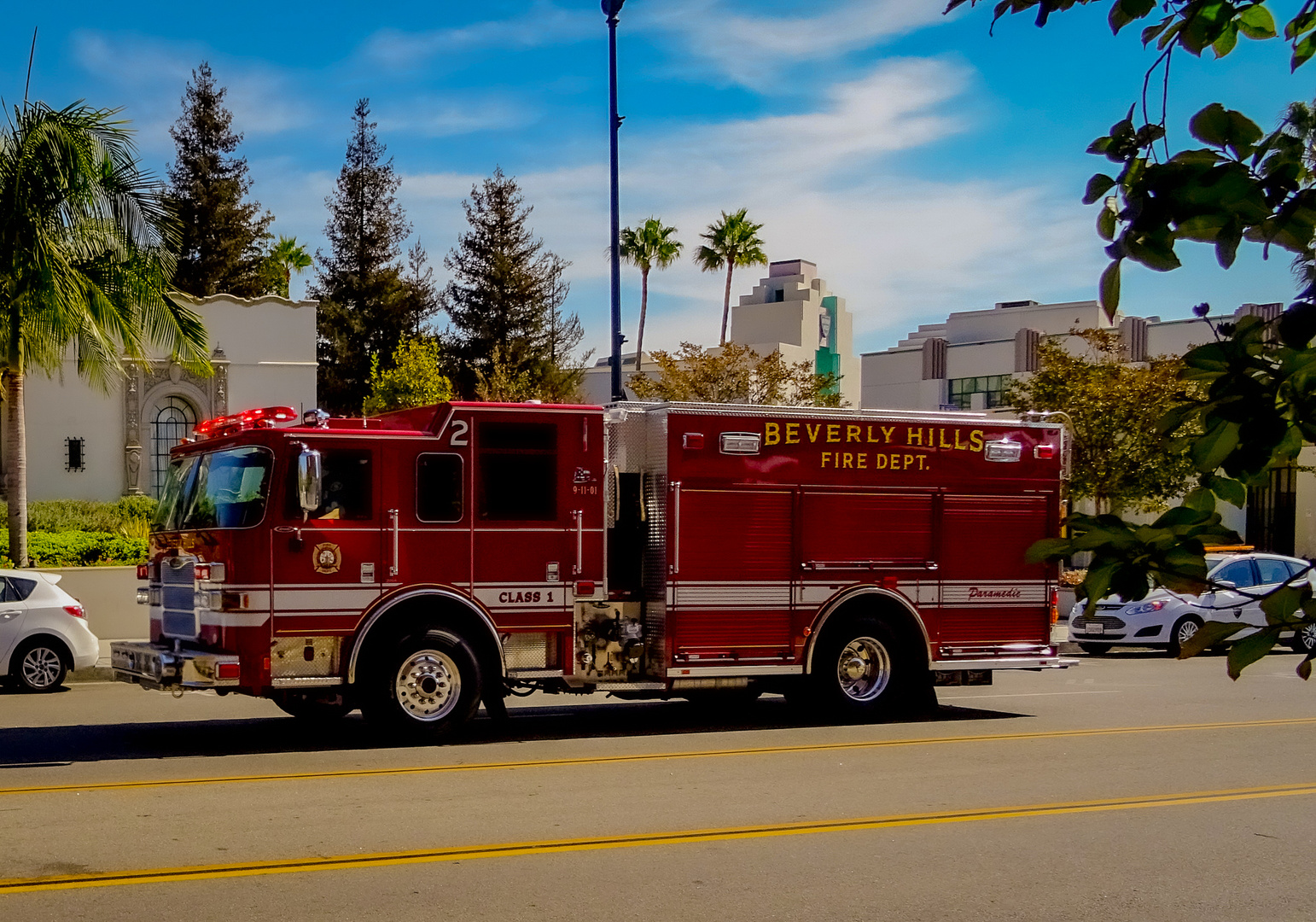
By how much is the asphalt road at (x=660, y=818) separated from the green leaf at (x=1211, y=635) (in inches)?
181

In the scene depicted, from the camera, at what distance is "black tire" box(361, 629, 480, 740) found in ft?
37.3

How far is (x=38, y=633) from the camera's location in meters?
15.1

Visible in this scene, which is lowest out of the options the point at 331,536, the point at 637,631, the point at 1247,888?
the point at 1247,888

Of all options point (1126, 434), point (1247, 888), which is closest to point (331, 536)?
point (1247, 888)

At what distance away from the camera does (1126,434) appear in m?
29.6

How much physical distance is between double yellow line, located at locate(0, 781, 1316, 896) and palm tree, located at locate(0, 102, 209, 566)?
13.3m

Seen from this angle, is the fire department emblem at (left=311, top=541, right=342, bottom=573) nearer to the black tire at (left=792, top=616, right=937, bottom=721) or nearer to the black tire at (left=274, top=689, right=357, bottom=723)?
the black tire at (left=274, top=689, right=357, bottom=723)

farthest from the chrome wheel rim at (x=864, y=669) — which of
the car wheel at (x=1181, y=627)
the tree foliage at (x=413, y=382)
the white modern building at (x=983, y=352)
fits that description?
the white modern building at (x=983, y=352)

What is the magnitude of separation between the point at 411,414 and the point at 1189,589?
10475 millimetres

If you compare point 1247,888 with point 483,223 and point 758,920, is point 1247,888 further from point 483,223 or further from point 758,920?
point 483,223

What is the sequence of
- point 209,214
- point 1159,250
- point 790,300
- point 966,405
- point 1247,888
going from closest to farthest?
point 1159,250, point 1247,888, point 209,214, point 966,405, point 790,300

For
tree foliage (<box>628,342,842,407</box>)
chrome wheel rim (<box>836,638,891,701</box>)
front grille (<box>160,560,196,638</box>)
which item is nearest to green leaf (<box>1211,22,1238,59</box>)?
front grille (<box>160,560,196,638</box>)

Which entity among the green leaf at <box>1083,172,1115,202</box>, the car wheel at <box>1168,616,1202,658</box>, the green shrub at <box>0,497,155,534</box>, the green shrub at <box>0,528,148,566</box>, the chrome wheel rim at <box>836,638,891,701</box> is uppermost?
the green leaf at <box>1083,172,1115,202</box>

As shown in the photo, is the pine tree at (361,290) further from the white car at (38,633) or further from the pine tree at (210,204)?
the white car at (38,633)
